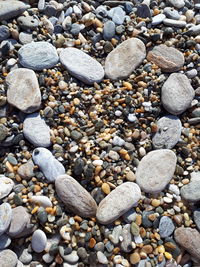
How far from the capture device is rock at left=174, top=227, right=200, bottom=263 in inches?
59.4

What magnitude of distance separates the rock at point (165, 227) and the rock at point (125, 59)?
575mm

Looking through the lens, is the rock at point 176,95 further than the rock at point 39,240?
Yes

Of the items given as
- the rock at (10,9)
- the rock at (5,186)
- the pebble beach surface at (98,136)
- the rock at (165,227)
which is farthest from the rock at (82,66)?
the rock at (165,227)

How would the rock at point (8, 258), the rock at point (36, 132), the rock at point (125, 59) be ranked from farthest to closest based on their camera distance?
the rock at point (125, 59) → the rock at point (36, 132) → the rock at point (8, 258)

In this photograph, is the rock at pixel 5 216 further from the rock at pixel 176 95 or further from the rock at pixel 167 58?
the rock at pixel 167 58

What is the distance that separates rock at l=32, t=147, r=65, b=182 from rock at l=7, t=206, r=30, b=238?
15cm

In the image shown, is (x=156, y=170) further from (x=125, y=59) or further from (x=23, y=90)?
(x=23, y=90)

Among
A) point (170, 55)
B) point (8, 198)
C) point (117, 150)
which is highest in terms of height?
point (170, 55)

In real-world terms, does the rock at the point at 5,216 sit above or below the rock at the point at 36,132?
below

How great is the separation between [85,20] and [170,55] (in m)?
0.38

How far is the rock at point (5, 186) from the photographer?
1.51 meters

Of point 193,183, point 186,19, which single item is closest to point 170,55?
point 186,19

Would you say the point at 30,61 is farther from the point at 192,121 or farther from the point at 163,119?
the point at 192,121

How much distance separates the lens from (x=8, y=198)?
1.52 metres
